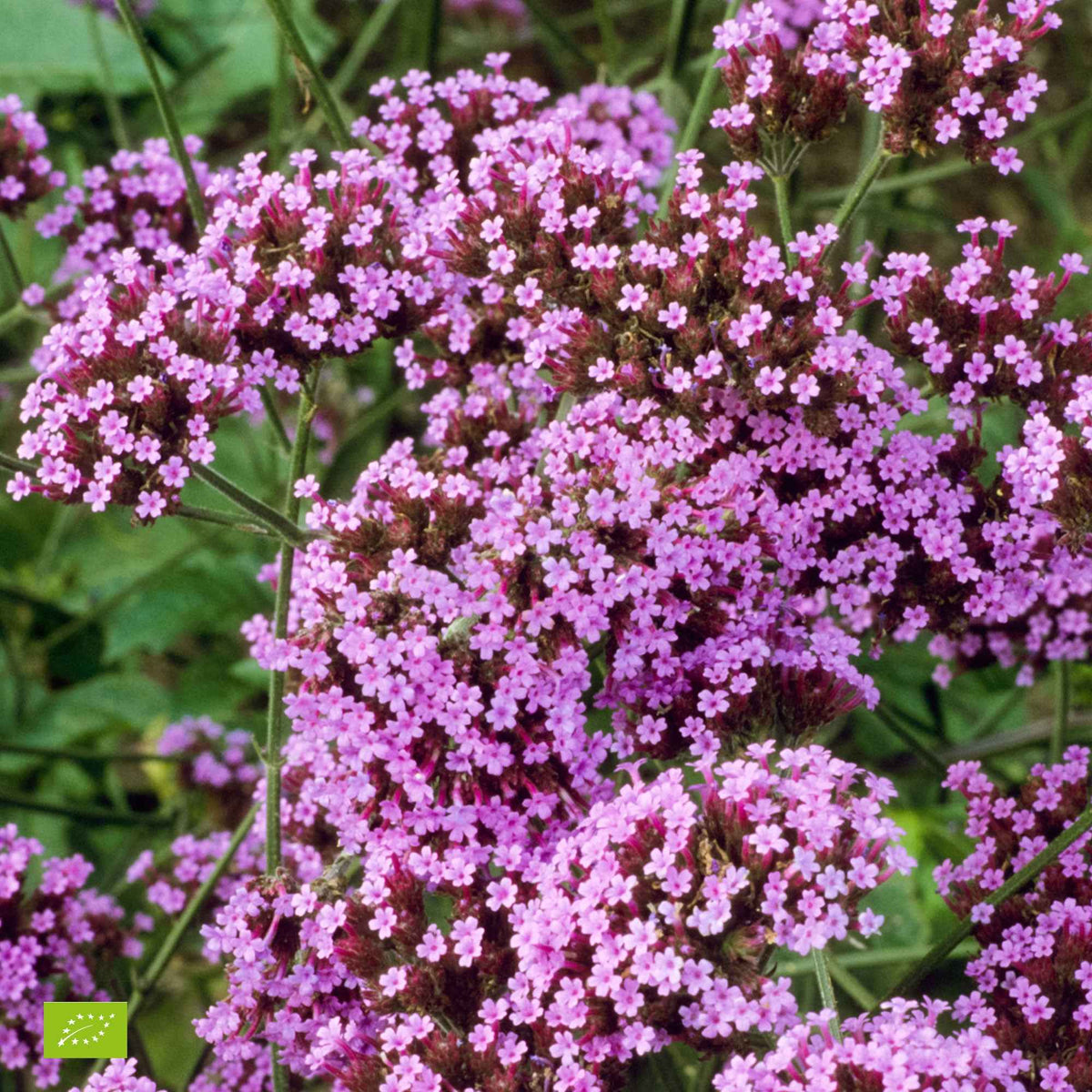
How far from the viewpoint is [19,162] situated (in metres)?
2.68

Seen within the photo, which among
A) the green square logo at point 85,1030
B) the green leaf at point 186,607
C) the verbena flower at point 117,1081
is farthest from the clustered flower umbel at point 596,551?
the green leaf at point 186,607

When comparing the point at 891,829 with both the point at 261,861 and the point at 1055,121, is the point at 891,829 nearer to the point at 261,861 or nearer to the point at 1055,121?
the point at 261,861

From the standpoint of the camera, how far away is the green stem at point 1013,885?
1.95 meters

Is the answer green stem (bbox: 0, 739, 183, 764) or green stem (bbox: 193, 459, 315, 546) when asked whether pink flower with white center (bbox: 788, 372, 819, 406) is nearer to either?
green stem (bbox: 193, 459, 315, 546)

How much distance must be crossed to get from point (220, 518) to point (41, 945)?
93cm

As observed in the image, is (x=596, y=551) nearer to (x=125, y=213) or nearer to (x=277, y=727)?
(x=277, y=727)

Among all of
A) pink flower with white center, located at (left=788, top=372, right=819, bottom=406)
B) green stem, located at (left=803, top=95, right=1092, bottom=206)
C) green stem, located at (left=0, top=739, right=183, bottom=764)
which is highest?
green stem, located at (left=803, top=95, right=1092, bottom=206)

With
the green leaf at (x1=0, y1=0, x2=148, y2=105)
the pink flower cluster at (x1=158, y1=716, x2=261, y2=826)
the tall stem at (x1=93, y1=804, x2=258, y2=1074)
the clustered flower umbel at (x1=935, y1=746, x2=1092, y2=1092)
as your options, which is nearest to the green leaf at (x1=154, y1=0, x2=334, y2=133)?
the green leaf at (x1=0, y1=0, x2=148, y2=105)

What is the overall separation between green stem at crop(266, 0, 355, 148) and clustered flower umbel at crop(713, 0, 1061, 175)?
73cm

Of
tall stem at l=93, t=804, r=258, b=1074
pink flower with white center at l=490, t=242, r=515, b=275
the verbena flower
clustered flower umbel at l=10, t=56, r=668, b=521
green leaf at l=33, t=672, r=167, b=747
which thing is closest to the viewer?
the verbena flower

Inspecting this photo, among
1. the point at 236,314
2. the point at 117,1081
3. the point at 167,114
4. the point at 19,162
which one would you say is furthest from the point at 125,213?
the point at 117,1081

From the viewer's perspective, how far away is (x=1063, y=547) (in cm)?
208

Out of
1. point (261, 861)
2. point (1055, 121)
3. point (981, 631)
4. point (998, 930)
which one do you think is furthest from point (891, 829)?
point (1055, 121)

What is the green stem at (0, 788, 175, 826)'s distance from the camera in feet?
9.13
